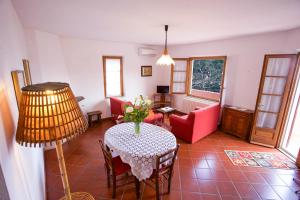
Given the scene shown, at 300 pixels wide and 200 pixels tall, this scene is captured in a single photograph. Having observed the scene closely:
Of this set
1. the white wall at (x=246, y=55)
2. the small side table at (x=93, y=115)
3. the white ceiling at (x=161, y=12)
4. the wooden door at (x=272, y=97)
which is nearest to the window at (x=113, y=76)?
the small side table at (x=93, y=115)

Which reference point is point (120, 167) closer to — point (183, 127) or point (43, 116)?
point (43, 116)

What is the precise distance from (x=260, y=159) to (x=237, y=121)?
3.56ft

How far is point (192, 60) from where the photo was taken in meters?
5.36

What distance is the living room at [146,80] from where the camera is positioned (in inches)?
59.3

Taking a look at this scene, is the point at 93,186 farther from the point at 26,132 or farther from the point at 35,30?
the point at 35,30

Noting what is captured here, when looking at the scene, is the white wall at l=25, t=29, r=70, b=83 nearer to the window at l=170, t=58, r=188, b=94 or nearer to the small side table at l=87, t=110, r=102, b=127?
the small side table at l=87, t=110, r=102, b=127

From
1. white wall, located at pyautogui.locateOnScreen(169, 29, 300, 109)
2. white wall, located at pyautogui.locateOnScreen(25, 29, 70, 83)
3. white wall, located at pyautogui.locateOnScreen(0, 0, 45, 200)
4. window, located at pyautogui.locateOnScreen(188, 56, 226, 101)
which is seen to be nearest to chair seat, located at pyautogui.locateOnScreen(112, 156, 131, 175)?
white wall, located at pyautogui.locateOnScreen(0, 0, 45, 200)

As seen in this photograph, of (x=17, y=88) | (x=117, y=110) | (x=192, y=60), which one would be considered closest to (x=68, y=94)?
(x=17, y=88)

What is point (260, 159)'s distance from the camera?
3.15 m

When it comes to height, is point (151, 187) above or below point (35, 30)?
below

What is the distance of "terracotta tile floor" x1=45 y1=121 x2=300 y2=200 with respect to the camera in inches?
90.8

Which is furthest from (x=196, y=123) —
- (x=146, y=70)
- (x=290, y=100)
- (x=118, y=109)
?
(x=146, y=70)

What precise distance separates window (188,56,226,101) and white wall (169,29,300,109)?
1.68 ft

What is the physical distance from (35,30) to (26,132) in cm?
329
